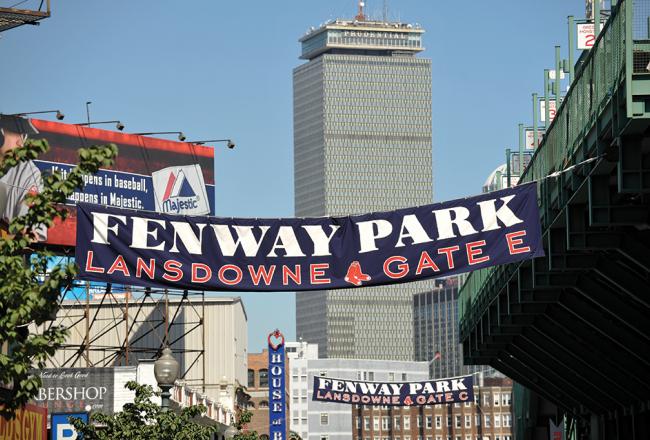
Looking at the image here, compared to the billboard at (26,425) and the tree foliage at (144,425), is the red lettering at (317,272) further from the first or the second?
the billboard at (26,425)

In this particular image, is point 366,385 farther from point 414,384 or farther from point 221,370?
point 221,370

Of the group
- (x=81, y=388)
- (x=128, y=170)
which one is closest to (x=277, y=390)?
(x=128, y=170)

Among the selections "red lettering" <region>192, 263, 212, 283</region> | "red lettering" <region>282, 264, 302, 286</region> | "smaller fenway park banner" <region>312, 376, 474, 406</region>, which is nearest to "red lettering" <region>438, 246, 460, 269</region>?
"red lettering" <region>282, 264, 302, 286</region>

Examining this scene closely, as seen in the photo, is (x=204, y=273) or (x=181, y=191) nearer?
(x=204, y=273)

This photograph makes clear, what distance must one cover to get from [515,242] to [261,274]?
429cm

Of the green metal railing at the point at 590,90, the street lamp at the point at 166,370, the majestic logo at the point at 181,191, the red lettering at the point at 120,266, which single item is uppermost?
the majestic logo at the point at 181,191

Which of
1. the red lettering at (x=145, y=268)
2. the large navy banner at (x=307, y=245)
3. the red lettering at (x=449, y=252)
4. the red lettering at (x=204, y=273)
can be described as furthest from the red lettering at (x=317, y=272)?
the red lettering at (x=145, y=268)

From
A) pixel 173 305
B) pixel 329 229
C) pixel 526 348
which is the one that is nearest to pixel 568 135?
pixel 329 229

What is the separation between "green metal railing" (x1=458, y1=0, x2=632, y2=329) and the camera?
22.9 meters

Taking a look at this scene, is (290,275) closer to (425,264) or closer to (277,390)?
(425,264)

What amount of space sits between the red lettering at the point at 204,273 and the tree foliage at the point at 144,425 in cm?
554

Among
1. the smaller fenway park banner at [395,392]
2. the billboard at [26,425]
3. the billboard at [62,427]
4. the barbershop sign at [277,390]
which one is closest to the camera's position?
the billboard at [26,425]

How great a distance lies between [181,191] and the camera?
6412 centimetres

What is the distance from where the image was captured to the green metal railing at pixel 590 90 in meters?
22.9
